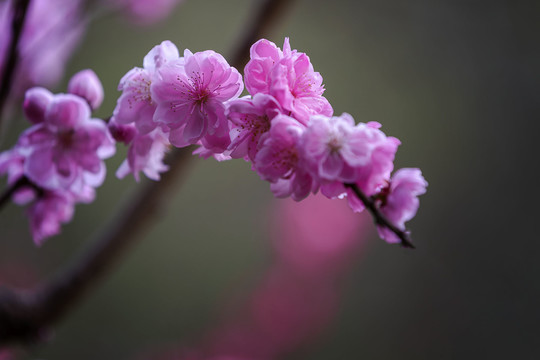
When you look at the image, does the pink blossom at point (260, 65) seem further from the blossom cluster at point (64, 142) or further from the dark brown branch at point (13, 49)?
the dark brown branch at point (13, 49)

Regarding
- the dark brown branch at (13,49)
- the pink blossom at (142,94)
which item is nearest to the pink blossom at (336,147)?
the pink blossom at (142,94)

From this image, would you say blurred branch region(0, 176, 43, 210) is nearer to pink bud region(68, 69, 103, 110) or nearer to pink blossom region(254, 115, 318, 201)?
pink bud region(68, 69, 103, 110)

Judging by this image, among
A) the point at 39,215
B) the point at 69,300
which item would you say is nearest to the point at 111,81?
the point at 69,300

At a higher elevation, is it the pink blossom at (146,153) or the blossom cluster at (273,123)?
the blossom cluster at (273,123)

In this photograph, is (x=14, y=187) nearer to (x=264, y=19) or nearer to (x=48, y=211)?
(x=48, y=211)

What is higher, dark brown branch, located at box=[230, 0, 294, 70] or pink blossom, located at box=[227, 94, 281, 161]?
dark brown branch, located at box=[230, 0, 294, 70]

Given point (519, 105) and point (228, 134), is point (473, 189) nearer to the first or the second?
point (519, 105)

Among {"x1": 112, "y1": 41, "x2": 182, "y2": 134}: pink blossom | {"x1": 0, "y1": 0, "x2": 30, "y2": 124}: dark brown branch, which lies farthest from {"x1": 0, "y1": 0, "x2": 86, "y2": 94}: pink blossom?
{"x1": 112, "y1": 41, "x2": 182, "y2": 134}: pink blossom

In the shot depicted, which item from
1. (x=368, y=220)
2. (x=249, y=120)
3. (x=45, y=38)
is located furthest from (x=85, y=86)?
(x=368, y=220)

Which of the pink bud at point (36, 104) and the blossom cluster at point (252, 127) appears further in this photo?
the pink bud at point (36, 104)
